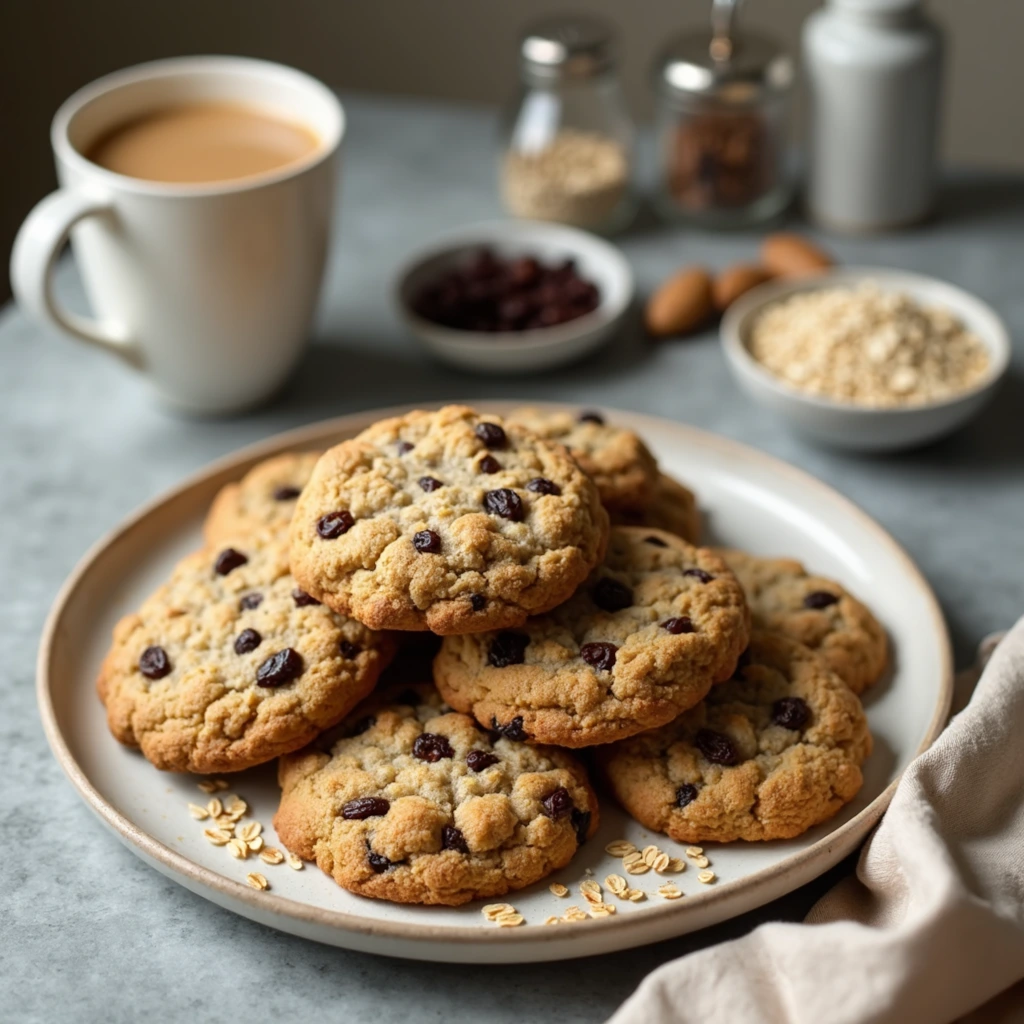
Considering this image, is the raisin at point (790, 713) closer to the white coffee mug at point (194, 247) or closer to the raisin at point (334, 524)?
the raisin at point (334, 524)

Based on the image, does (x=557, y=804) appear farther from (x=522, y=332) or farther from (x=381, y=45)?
(x=381, y=45)

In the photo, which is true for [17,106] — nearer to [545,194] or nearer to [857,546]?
[545,194]

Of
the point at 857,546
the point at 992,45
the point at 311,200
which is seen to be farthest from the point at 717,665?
the point at 992,45

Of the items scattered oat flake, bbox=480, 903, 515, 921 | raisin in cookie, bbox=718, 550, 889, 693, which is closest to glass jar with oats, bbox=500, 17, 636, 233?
raisin in cookie, bbox=718, 550, 889, 693

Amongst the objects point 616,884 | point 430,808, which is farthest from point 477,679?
point 616,884

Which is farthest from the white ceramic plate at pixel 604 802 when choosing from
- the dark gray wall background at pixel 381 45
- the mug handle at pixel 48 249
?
the dark gray wall background at pixel 381 45

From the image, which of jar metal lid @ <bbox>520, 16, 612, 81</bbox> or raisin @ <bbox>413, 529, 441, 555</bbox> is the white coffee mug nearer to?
jar metal lid @ <bbox>520, 16, 612, 81</bbox>

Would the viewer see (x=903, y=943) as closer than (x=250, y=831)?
Yes
